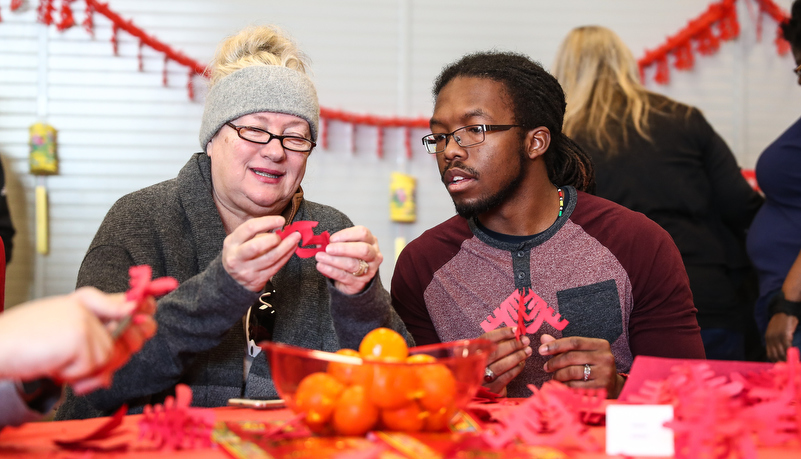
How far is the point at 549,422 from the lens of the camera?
0.84m

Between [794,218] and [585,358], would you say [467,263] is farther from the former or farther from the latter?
[794,218]

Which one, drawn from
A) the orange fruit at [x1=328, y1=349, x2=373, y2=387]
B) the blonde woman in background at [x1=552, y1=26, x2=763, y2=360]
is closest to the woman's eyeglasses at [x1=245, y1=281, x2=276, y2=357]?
the orange fruit at [x1=328, y1=349, x2=373, y2=387]

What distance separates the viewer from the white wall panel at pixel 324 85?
9.99 feet

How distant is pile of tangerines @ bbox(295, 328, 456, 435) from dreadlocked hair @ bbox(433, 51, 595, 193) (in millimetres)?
1054

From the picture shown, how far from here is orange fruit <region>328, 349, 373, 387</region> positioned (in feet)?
2.47

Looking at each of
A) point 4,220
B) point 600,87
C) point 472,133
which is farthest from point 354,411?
point 4,220

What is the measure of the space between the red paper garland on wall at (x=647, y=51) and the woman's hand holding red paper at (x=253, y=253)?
2.01m

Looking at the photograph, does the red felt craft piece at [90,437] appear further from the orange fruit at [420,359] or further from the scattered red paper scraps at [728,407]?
the scattered red paper scraps at [728,407]

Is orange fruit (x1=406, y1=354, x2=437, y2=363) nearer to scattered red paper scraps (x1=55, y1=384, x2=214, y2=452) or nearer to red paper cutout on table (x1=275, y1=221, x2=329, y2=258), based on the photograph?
scattered red paper scraps (x1=55, y1=384, x2=214, y2=452)

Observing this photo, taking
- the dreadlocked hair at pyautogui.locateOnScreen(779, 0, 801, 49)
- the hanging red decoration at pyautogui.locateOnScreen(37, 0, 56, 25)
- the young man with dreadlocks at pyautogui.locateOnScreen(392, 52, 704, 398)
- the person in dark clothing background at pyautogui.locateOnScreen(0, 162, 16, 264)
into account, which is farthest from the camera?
the hanging red decoration at pyautogui.locateOnScreen(37, 0, 56, 25)

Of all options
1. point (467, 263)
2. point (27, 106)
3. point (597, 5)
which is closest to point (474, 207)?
point (467, 263)

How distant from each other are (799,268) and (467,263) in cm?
96

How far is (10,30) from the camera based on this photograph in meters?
3.02

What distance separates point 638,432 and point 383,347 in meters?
0.31
